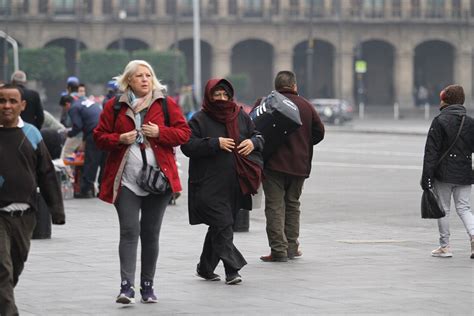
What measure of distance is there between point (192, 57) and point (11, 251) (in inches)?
3212

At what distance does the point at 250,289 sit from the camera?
11.3m

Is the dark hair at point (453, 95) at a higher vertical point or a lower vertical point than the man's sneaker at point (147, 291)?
higher

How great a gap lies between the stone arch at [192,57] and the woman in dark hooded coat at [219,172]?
77.1 meters

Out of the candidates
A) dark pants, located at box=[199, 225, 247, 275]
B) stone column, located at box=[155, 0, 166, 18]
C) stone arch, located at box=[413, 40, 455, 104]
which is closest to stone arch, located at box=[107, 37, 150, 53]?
stone column, located at box=[155, 0, 166, 18]

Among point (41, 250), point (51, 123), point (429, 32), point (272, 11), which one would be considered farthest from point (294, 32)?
point (41, 250)

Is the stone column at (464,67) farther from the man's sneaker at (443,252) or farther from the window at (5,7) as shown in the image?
the man's sneaker at (443,252)

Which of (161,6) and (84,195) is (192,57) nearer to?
(161,6)

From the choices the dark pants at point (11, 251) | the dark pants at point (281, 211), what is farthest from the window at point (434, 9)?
the dark pants at point (11, 251)

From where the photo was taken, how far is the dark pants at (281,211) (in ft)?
43.0

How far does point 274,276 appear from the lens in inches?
478

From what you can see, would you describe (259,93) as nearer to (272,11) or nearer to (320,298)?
(272,11)

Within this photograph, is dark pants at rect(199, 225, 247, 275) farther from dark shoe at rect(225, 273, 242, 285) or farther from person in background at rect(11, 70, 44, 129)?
person in background at rect(11, 70, 44, 129)

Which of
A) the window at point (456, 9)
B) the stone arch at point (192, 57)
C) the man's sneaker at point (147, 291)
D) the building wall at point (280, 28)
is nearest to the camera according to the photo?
the man's sneaker at point (147, 291)

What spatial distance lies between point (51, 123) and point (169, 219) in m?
3.47
